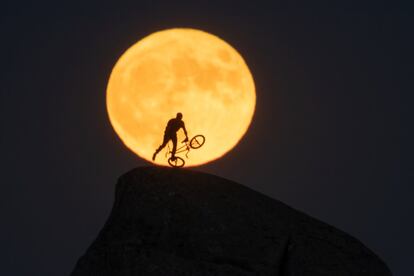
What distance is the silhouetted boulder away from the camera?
20562mm

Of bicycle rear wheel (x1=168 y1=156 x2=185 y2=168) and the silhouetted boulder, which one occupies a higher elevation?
bicycle rear wheel (x1=168 y1=156 x2=185 y2=168)

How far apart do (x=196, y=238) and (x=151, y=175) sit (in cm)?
313

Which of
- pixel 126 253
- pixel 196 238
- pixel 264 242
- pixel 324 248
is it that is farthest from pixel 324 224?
pixel 126 253

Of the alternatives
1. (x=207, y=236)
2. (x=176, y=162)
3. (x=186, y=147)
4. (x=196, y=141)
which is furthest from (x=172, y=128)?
(x=207, y=236)

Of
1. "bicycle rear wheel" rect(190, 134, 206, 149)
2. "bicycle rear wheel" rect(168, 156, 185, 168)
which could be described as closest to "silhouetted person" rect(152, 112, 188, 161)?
"bicycle rear wheel" rect(168, 156, 185, 168)

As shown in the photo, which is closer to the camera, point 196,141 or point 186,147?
point 186,147

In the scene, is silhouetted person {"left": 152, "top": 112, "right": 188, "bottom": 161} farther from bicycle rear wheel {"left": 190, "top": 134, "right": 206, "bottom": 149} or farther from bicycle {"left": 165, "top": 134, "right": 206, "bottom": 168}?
bicycle rear wheel {"left": 190, "top": 134, "right": 206, "bottom": 149}

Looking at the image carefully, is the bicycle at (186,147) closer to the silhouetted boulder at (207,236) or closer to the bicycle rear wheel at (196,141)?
the bicycle rear wheel at (196,141)

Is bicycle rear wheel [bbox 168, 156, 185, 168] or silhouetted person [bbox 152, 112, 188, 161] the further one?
silhouetted person [bbox 152, 112, 188, 161]

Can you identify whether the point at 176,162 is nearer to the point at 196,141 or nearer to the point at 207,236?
the point at 196,141

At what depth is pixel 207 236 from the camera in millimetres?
21125

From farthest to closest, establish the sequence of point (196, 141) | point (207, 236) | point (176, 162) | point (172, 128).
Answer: point (196, 141)
point (172, 128)
point (176, 162)
point (207, 236)

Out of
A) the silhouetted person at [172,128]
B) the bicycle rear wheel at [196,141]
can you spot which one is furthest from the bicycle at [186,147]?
the silhouetted person at [172,128]

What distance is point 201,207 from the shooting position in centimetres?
2192
